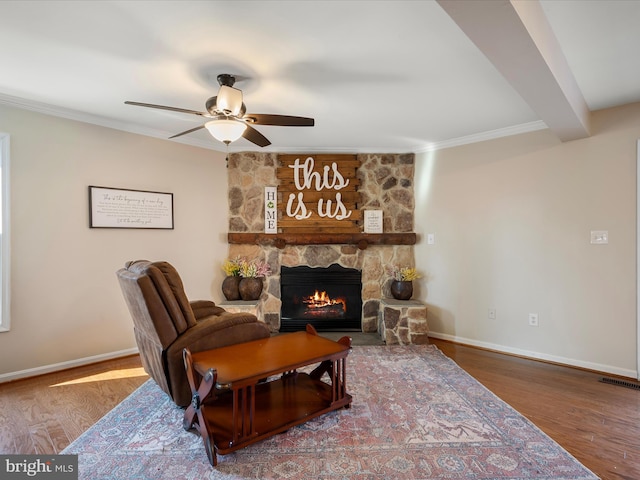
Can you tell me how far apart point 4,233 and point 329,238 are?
319 centimetres

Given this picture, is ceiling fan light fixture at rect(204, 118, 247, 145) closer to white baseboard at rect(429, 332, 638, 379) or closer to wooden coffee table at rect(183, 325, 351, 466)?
wooden coffee table at rect(183, 325, 351, 466)

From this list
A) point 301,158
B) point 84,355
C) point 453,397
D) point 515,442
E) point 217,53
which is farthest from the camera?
point 301,158

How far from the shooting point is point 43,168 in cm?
297

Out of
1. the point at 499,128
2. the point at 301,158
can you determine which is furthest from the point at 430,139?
the point at 301,158

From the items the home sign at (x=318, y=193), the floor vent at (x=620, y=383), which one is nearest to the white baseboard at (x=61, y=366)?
the home sign at (x=318, y=193)

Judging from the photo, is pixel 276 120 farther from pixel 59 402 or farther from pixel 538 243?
pixel 538 243

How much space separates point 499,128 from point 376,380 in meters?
2.92

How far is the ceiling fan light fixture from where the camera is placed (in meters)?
2.24

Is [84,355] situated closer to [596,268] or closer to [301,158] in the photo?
[301,158]

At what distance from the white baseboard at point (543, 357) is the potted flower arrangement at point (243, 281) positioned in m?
2.29

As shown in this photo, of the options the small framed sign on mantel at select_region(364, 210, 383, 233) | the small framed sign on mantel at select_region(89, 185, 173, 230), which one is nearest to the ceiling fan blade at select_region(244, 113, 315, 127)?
the small framed sign on mantel at select_region(89, 185, 173, 230)

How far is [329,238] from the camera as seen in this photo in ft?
13.7

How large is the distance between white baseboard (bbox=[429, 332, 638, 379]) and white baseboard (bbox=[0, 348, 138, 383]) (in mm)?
3608

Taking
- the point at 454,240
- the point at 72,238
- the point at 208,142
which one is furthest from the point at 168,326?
the point at 454,240
